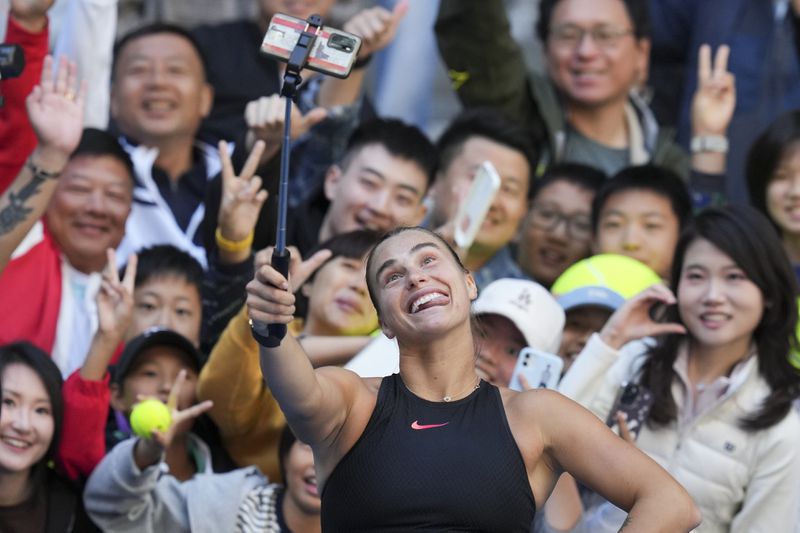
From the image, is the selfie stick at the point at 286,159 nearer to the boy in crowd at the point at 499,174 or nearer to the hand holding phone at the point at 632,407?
the hand holding phone at the point at 632,407

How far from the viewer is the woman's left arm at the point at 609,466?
3.65 metres

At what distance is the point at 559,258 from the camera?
20.5 ft

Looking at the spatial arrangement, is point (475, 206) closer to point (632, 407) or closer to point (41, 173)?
point (632, 407)

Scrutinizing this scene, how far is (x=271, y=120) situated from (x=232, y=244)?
1.49 ft

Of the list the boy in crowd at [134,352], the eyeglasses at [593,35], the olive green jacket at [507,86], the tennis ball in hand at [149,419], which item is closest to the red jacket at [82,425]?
the boy in crowd at [134,352]

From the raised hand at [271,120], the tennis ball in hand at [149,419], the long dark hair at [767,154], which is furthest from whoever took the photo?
the long dark hair at [767,154]

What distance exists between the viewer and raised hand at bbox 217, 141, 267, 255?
5.23 metres

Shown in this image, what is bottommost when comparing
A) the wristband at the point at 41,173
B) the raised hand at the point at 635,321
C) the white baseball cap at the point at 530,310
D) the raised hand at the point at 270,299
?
the white baseball cap at the point at 530,310

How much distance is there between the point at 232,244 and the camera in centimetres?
533

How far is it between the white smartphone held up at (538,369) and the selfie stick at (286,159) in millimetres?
1413

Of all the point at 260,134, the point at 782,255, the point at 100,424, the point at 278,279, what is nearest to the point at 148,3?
the point at 260,134

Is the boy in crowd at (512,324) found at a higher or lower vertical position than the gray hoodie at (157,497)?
higher

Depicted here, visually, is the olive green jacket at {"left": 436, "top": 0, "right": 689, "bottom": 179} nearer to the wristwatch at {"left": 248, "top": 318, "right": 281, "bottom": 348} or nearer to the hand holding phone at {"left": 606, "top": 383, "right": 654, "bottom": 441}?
the hand holding phone at {"left": 606, "top": 383, "right": 654, "bottom": 441}

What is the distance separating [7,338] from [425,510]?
2.39m
